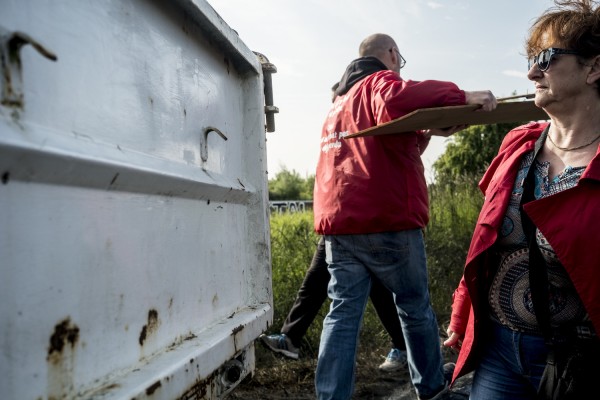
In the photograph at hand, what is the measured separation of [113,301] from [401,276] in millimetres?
1855

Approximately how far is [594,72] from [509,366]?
101cm

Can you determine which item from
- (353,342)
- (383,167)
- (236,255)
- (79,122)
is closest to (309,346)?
(353,342)

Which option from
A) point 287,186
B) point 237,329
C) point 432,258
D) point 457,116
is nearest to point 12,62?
point 237,329

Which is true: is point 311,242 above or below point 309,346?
above

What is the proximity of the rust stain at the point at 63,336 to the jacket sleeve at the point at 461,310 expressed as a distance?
4.55 ft

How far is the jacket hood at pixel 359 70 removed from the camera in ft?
10.2

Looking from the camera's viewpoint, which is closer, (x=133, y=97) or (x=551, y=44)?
(x=133, y=97)

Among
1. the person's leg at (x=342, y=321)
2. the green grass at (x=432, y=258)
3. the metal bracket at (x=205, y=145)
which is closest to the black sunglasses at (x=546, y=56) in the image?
the metal bracket at (x=205, y=145)

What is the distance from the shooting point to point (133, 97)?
1384mm

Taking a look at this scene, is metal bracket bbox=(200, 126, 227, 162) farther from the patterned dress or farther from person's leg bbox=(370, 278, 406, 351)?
person's leg bbox=(370, 278, 406, 351)

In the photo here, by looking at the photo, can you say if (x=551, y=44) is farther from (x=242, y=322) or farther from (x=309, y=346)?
(x=309, y=346)

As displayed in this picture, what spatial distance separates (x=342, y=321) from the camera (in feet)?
9.42

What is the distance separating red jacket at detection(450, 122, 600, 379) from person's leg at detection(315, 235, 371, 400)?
862 millimetres

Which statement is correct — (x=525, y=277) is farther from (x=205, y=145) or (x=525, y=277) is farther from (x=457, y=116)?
(x=205, y=145)
